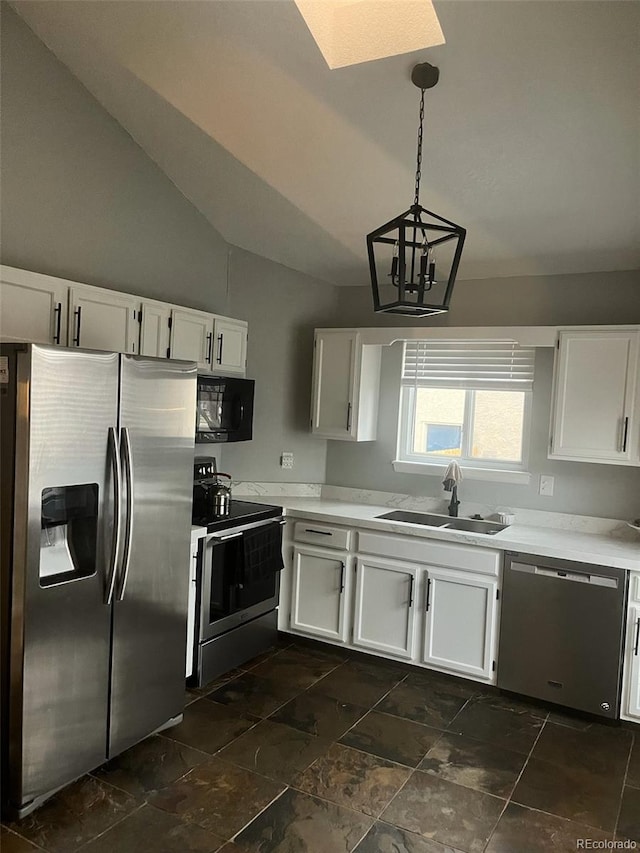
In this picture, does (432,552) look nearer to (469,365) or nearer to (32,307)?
(469,365)

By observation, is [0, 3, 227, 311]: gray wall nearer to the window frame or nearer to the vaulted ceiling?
the vaulted ceiling

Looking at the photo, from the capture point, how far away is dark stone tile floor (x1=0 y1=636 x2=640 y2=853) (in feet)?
7.89

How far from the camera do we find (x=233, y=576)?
3.67 meters

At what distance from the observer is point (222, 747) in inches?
118

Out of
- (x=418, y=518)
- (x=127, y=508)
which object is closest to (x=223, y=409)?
(x=127, y=508)

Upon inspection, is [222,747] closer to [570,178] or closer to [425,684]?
[425,684]

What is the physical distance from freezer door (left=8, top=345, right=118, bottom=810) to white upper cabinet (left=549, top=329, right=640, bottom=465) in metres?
2.40

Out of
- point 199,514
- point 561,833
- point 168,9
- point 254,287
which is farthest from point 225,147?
point 561,833

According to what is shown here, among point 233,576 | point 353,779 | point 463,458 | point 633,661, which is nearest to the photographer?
point 353,779

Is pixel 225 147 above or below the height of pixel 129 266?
above

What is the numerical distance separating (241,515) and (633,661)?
2.13 m

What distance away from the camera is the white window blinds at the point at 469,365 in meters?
4.12

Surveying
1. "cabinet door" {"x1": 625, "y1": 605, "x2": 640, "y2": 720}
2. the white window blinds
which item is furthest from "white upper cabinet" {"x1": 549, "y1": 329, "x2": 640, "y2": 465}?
"cabinet door" {"x1": 625, "y1": 605, "x2": 640, "y2": 720}

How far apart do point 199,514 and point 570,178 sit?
8.41 ft
